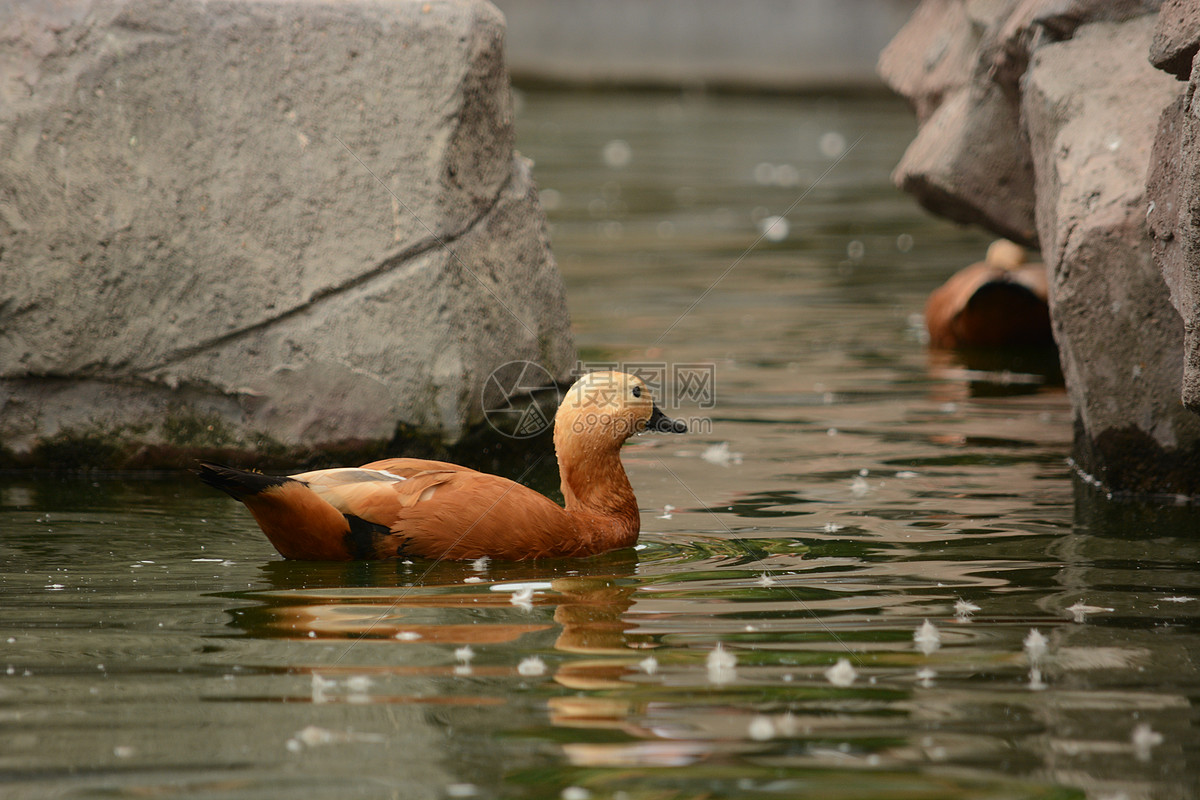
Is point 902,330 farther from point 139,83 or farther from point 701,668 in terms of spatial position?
point 701,668

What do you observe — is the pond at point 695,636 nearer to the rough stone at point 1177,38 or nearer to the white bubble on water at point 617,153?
the rough stone at point 1177,38

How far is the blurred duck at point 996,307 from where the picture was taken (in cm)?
847

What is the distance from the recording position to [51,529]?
16.4 ft

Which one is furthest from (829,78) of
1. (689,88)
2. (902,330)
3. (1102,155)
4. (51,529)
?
(51,529)

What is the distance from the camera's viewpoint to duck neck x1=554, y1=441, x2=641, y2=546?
4828 millimetres

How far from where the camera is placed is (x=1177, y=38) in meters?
4.43

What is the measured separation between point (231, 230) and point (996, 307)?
499cm

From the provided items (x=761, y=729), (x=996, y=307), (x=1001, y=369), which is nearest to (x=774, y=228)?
(x=996, y=307)

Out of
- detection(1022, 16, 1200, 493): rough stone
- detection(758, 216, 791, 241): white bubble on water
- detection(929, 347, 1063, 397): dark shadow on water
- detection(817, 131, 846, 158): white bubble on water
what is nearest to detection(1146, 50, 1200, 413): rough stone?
detection(1022, 16, 1200, 493): rough stone

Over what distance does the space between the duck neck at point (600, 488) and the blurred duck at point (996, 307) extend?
4.33m

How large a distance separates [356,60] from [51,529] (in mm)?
2493

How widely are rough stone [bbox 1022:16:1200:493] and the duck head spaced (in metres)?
1.98

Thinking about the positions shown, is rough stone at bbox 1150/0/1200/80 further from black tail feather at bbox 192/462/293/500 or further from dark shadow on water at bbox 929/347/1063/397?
black tail feather at bbox 192/462/293/500

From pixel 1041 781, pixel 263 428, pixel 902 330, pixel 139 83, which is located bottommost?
pixel 1041 781
